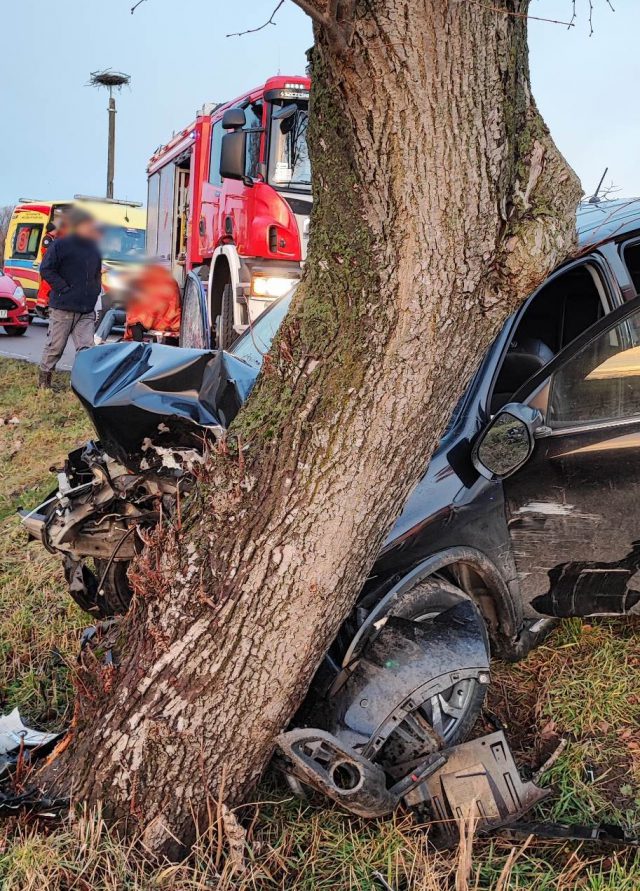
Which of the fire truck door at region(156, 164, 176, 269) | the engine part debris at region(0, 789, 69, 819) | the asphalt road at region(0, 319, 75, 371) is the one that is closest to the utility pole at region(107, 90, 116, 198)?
the asphalt road at region(0, 319, 75, 371)

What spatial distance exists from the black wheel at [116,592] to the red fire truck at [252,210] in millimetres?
4691

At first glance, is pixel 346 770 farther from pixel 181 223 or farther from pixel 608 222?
pixel 181 223

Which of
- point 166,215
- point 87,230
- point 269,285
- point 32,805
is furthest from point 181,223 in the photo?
point 32,805

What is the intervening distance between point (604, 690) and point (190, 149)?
877 cm

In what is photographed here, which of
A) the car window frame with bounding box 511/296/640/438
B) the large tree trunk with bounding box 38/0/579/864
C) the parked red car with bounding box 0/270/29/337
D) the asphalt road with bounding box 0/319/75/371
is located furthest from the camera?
the parked red car with bounding box 0/270/29/337

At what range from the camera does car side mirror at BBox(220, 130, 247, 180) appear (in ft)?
24.7

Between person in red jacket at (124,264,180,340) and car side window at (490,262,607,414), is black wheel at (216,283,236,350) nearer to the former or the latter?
person in red jacket at (124,264,180,340)

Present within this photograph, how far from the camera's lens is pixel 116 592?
329 centimetres

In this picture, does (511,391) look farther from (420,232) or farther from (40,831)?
(40,831)

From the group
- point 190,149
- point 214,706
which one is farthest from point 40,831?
point 190,149

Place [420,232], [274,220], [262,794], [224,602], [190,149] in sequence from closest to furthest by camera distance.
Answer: [420,232], [224,602], [262,794], [274,220], [190,149]

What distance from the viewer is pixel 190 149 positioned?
33.7ft

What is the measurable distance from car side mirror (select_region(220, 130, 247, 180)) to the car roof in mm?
4413

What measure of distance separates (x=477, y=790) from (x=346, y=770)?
17.0 inches
